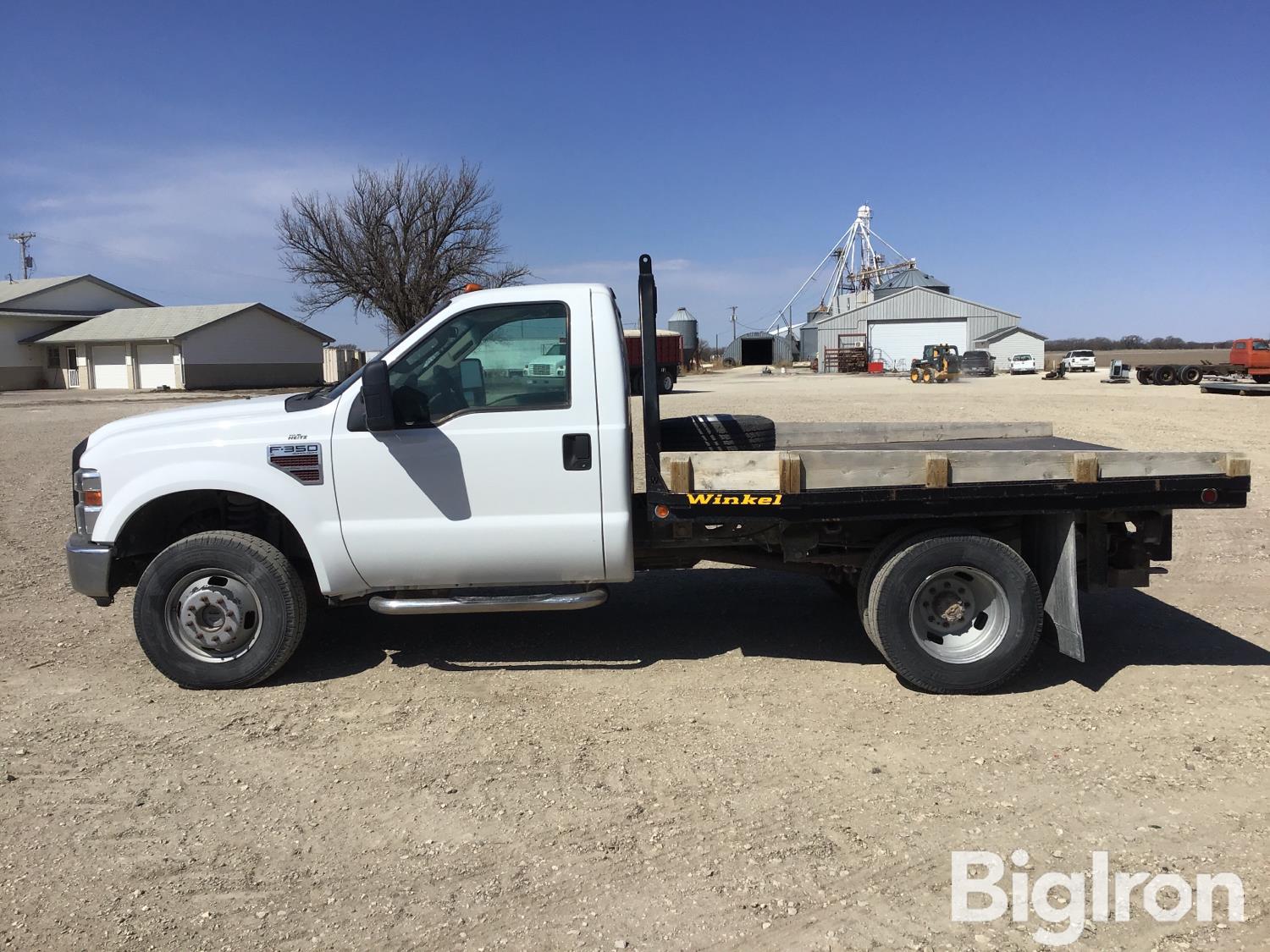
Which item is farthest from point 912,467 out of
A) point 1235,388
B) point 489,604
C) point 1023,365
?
point 1023,365

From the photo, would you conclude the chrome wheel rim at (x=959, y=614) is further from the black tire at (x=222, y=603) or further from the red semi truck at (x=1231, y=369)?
the red semi truck at (x=1231, y=369)

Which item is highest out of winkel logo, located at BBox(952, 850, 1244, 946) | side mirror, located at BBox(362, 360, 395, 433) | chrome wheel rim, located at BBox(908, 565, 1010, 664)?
side mirror, located at BBox(362, 360, 395, 433)

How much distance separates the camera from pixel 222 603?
503 cm

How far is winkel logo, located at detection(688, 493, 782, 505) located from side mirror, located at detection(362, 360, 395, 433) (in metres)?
1.59

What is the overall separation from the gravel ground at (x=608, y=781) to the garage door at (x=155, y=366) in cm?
4486

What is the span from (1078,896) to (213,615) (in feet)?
14.1

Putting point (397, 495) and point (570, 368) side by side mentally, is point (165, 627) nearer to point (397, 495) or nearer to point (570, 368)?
point (397, 495)

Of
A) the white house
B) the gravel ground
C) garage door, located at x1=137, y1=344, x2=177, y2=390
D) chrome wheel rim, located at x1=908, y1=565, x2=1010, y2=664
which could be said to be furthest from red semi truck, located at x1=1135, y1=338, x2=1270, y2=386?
garage door, located at x1=137, y1=344, x2=177, y2=390

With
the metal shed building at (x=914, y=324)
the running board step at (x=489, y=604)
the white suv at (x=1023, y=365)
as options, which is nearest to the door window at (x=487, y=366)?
the running board step at (x=489, y=604)

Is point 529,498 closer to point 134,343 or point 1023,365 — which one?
point 134,343

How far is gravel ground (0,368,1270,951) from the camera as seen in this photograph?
10.3 ft

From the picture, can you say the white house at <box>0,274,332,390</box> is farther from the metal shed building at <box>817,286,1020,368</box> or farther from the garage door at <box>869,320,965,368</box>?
the garage door at <box>869,320,965,368</box>

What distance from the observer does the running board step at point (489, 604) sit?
494 cm

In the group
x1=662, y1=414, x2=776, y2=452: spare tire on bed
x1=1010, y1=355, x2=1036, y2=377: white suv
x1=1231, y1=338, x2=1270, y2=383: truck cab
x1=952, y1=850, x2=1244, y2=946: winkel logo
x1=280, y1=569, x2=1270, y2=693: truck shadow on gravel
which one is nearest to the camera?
x1=952, y1=850, x2=1244, y2=946: winkel logo
